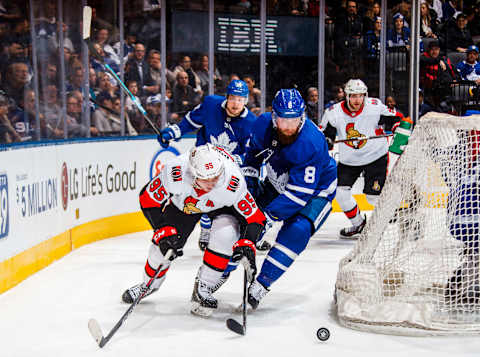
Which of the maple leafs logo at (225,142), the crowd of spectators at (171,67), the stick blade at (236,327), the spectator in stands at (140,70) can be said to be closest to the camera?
the stick blade at (236,327)

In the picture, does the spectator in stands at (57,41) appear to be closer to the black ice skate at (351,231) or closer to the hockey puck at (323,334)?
the black ice skate at (351,231)

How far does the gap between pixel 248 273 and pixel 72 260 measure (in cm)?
178

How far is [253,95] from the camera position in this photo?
22.7 ft

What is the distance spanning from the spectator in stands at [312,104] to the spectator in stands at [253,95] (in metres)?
0.53

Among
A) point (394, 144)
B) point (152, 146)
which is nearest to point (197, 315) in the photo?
point (394, 144)

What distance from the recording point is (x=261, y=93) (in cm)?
698

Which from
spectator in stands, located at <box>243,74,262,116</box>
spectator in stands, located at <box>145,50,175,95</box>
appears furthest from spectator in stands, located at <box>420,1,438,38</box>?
spectator in stands, located at <box>145,50,175,95</box>

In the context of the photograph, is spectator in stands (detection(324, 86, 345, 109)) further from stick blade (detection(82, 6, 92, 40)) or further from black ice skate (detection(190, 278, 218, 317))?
black ice skate (detection(190, 278, 218, 317))

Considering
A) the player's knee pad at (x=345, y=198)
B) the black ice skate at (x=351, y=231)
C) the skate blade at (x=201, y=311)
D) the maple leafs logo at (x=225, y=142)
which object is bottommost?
the black ice skate at (x=351, y=231)

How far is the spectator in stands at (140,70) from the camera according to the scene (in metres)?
6.09

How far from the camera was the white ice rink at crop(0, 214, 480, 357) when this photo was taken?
8.73ft

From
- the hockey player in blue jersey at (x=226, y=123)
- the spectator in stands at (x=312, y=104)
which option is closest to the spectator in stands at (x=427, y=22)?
the spectator in stands at (x=312, y=104)

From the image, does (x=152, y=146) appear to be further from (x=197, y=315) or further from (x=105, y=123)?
(x=197, y=315)

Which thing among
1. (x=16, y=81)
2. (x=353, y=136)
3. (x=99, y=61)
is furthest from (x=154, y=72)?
(x=16, y=81)
